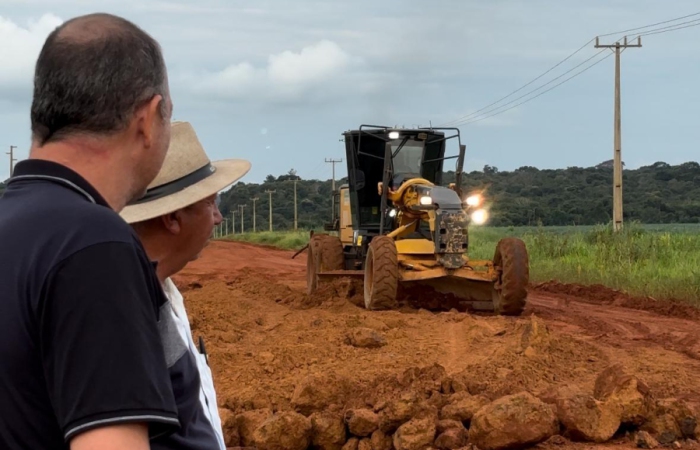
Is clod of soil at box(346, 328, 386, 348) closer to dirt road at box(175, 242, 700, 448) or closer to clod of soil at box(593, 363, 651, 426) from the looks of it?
dirt road at box(175, 242, 700, 448)

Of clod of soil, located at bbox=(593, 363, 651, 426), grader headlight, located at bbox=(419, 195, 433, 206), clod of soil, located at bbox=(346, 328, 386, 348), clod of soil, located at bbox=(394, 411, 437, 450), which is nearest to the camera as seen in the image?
clod of soil, located at bbox=(394, 411, 437, 450)

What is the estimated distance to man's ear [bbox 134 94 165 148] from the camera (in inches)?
64.1

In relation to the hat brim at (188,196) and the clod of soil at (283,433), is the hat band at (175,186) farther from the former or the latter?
the clod of soil at (283,433)

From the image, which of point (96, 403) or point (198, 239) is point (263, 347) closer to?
point (198, 239)

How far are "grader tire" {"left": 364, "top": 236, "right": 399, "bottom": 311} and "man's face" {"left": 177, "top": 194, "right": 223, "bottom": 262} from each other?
334 inches

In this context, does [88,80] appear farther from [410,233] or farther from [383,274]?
[410,233]

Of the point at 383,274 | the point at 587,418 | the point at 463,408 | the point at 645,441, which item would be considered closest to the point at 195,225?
the point at 463,408

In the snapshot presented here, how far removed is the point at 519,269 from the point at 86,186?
990 centimetres

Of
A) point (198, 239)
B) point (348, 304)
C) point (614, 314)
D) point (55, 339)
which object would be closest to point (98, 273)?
point (55, 339)

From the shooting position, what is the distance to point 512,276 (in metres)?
11.1

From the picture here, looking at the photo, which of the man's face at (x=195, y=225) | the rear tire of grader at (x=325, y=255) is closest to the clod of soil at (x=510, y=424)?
the man's face at (x=195, y=225)

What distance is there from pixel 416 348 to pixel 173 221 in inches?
260

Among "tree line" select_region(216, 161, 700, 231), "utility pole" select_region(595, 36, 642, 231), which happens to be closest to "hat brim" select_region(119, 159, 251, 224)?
"utility pole" select_region(595, 36, 642, 231)

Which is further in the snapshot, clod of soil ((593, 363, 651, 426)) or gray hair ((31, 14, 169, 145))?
clod of soil ((593, 363, 651, 426))
